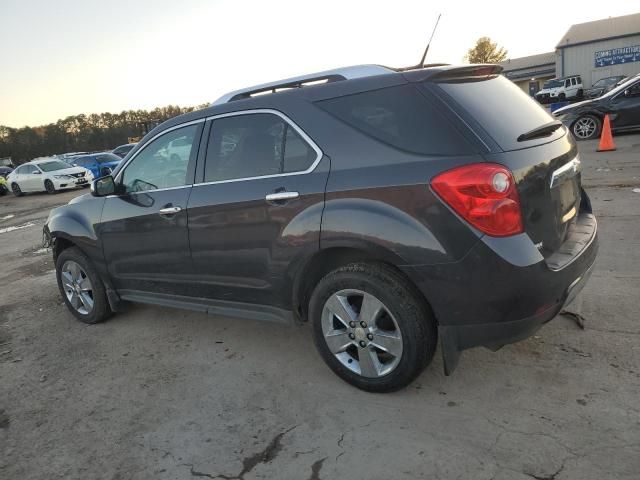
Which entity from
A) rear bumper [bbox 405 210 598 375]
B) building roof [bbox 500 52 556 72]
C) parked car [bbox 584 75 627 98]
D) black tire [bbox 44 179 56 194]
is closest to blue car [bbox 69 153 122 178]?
black tire [bbox 44 179 56 194]

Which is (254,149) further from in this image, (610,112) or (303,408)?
(610,112)

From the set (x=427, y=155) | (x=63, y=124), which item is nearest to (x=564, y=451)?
(x=427, y=155)

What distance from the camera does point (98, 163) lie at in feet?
77.2

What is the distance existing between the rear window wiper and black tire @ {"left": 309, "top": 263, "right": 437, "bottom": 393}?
3.32ft

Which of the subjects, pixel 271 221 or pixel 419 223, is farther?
pixel 271 221

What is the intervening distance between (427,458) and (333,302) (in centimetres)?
98

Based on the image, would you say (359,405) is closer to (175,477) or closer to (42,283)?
(175,477)

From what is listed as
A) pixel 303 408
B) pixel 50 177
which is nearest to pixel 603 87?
pixel 50 177

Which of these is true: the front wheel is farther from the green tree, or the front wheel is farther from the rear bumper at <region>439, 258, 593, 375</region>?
the green tree

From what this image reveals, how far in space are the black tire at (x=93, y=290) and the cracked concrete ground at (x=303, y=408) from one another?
30 cm

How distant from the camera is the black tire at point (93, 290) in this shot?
4.60 metres

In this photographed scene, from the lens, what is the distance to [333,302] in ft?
9.86

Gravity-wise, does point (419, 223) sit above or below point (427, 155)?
below

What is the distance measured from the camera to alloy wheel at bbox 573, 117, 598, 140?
535 inches
